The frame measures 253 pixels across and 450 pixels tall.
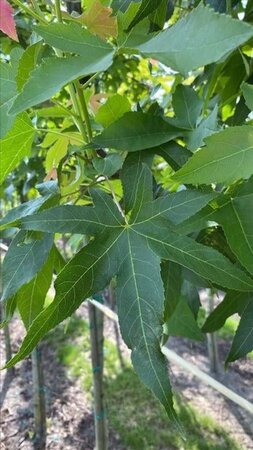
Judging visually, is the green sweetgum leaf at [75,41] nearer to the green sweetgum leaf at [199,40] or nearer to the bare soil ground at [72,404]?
the green sweetgum leaf at [199,40]

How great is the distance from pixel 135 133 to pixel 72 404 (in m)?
2.00

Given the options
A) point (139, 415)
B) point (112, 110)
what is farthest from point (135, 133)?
point (139, 415)

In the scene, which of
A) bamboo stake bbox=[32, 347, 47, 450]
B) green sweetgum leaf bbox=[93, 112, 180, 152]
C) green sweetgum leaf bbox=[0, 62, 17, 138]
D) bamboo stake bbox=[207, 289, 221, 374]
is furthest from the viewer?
bamboo stake bbox=[207, 289, 221, 374]

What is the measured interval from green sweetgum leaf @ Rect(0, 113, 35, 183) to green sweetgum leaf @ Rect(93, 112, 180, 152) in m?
0.08

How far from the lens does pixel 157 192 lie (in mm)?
539

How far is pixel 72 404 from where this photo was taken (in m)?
2.23

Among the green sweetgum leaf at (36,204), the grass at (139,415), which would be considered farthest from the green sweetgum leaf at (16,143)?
the grass at (139,415)

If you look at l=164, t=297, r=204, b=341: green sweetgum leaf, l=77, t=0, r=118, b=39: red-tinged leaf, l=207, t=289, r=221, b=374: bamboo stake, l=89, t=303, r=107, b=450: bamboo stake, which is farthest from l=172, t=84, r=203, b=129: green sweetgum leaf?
l=207, t=289, r=221, b=374: bamboo stake

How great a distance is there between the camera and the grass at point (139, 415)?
194cm

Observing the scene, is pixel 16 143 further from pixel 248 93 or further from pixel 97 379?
pixel 97 379

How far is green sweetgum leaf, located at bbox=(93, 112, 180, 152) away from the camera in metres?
0.46

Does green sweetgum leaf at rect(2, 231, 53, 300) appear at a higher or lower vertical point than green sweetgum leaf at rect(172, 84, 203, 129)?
lower

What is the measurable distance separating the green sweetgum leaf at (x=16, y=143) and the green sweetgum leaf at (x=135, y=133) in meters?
0.08

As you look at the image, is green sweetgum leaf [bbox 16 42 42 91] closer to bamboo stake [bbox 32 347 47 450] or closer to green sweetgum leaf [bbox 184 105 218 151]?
green sweetgum leaf [bbox 184 105 218 151]
